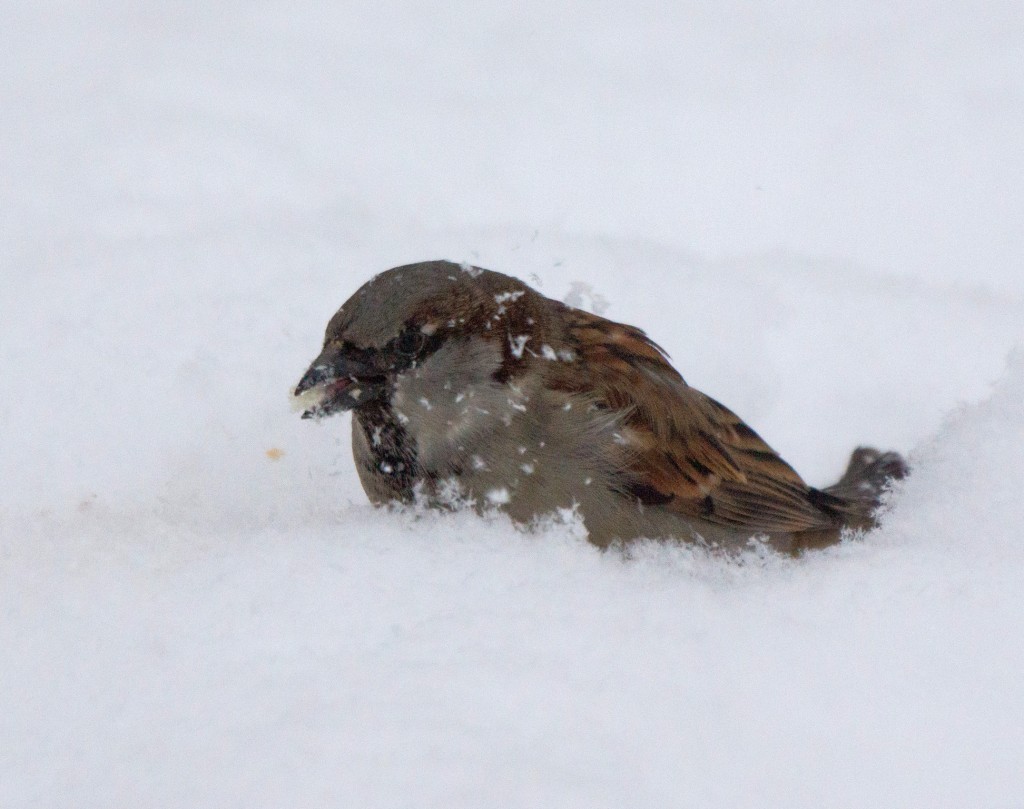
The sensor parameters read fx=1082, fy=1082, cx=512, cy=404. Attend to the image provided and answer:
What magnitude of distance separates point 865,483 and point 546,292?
1061 millimetres

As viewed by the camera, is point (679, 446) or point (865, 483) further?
point (865, 483)

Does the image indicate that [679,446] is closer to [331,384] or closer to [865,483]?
[865,483]

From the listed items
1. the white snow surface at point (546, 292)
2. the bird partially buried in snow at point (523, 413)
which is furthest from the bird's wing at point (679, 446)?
the white snow surface at point (546, 292)

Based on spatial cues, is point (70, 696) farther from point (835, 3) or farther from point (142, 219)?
point (835, 3)

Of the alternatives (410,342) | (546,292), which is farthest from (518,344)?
(546,292)

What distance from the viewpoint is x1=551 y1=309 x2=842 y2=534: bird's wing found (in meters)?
2.31

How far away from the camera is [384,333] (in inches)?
81.0

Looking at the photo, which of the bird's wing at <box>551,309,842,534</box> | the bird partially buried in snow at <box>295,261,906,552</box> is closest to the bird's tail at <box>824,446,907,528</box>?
the bird's wing at <box>551,309,842,534</box>

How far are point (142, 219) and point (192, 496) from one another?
1.54m

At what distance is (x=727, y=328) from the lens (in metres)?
3.28

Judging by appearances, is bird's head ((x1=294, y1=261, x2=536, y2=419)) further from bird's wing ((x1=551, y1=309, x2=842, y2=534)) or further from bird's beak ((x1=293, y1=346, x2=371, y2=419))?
bird's wing ((x1=551, y1=309, x2=842, y2=534))

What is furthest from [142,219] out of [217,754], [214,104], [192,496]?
[217,754]

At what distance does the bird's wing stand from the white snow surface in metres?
0.17

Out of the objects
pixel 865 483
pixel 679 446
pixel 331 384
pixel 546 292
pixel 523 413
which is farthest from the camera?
pixel 546 292
